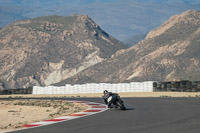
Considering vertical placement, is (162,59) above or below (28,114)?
above

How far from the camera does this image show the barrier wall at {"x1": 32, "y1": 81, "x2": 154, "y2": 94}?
51.4 meters

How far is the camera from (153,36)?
149125 mm

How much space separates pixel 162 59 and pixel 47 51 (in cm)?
6152

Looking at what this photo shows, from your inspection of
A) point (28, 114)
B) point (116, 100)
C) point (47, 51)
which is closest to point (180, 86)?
point (116, 100)

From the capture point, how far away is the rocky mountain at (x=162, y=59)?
116438mm

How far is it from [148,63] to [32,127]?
4323 inches

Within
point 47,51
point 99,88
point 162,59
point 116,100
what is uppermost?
point 47,51

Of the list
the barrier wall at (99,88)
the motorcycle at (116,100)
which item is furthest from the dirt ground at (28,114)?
the barrier wall at (99,88)

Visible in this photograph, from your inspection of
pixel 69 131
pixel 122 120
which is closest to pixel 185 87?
pixel 122 120

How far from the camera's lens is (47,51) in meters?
175

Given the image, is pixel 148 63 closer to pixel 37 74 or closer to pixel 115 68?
pixel 115 68

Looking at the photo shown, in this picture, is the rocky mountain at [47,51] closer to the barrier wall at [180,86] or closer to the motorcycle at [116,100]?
the barrier wall at [180,86]

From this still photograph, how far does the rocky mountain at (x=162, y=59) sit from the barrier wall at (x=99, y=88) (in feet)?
151

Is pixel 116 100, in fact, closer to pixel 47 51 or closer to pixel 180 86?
pixel 180 86
